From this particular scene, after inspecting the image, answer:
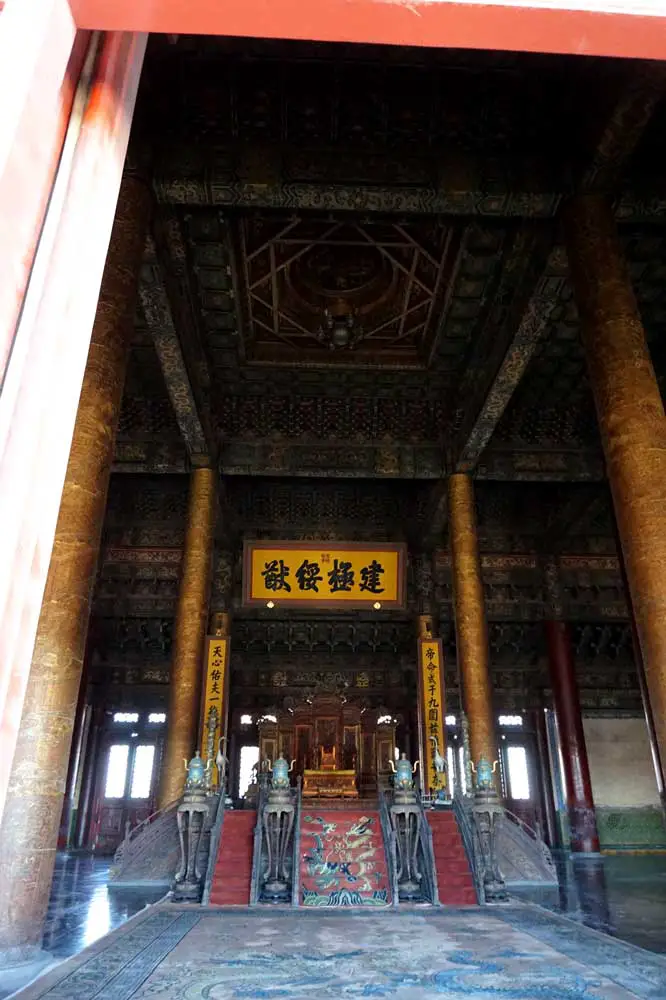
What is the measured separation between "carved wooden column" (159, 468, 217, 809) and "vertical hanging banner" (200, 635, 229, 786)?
307mm

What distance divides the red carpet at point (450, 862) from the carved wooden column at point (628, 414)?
10.5 feet

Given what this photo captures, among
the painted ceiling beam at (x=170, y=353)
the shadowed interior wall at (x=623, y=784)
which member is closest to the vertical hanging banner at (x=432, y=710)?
the painted ceiling beam at (x=170, y=353)

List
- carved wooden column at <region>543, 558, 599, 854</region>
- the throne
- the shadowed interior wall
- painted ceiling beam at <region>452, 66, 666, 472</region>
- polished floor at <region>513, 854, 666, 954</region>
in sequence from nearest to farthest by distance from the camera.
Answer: polished floor at <region>513, 854, 666, 954</region>
painted ceiling beam at <region>452, 66, 666, 472</region>
carved wooden column at <region>543, 558, 599, 854</region>
the throne
the shadowed interior wall

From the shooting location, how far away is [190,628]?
31.8ft

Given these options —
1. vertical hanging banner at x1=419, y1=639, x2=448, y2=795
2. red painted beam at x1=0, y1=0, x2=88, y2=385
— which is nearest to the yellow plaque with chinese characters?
vertical hanging banner at x1=419, y1=639, x2=448, y2=795

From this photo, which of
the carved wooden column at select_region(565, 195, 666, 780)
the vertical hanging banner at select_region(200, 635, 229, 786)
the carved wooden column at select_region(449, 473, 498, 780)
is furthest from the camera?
the vertical hanging banner at select_region(200, 635, 229, 786)

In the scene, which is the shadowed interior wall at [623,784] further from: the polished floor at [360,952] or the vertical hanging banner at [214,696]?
the polished floor at [360,952]

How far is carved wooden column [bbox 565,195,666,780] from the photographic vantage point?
4426mm

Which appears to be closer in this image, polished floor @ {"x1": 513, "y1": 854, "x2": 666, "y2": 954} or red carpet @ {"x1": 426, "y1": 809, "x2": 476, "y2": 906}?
polished floor @ {"x1": 513, "y1": 854, "x2": 666, "y2": 954}

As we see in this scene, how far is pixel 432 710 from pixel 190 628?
14.6ft

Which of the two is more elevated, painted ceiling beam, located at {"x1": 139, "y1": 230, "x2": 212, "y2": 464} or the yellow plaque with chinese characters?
painted ceiling beam, located at {"x1": 139, "y1": 230, "x2": 212, "y2": 464}

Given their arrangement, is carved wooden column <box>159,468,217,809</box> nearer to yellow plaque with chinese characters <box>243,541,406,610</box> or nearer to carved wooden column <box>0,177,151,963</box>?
yellow plaque with chinese characters <box>243,541,406,610</box>

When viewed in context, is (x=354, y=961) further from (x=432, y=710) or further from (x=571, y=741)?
(x=571, y=741)

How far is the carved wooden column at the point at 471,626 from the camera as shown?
9.39 m
